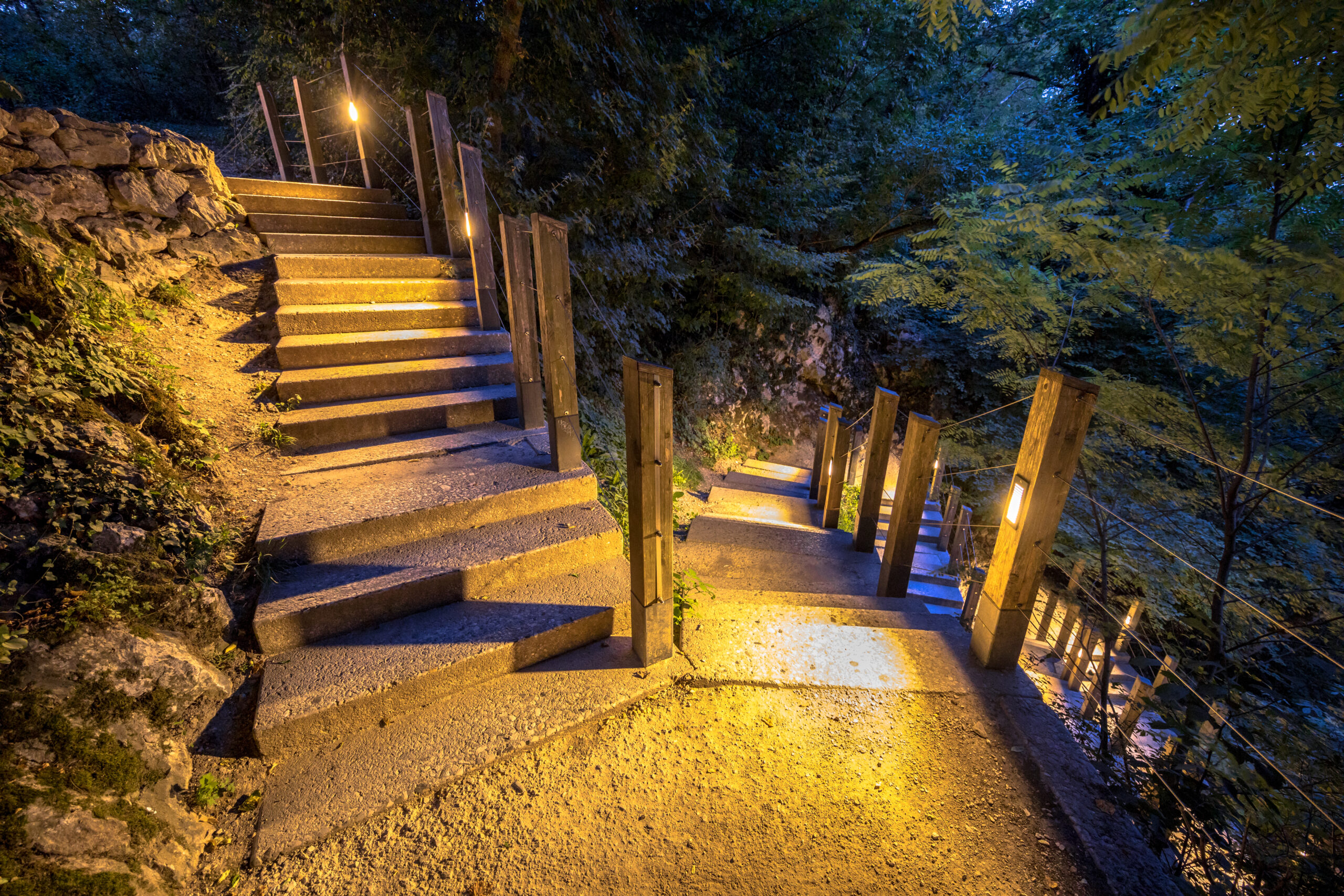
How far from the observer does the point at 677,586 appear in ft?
10.7

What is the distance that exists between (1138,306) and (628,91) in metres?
8.08

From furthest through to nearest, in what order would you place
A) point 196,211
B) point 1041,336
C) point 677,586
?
point 1041,336, point 196,211, point 677,586

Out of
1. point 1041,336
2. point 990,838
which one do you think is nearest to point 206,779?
point 990,838

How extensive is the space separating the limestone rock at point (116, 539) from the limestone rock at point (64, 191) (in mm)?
3313

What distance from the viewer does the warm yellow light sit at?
2.45 meters

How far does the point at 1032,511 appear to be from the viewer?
241 cm

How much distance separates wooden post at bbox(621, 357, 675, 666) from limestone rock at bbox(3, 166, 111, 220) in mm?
4793

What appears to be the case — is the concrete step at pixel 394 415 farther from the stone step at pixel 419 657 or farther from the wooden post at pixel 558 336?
the stone step at pixel 419 657

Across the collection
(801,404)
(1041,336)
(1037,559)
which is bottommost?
(801,404)

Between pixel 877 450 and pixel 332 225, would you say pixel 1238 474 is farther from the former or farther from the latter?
pixel 332 225

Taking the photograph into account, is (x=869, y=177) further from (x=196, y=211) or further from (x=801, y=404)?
(x=196, y=211)

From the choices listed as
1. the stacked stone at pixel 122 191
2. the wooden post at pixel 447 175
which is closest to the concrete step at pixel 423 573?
the stacked stone at pixel 122 191

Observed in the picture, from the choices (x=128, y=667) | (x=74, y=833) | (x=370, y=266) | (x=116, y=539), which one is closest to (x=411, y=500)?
(x=116, y=539)

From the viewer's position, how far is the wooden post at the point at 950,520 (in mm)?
6160
